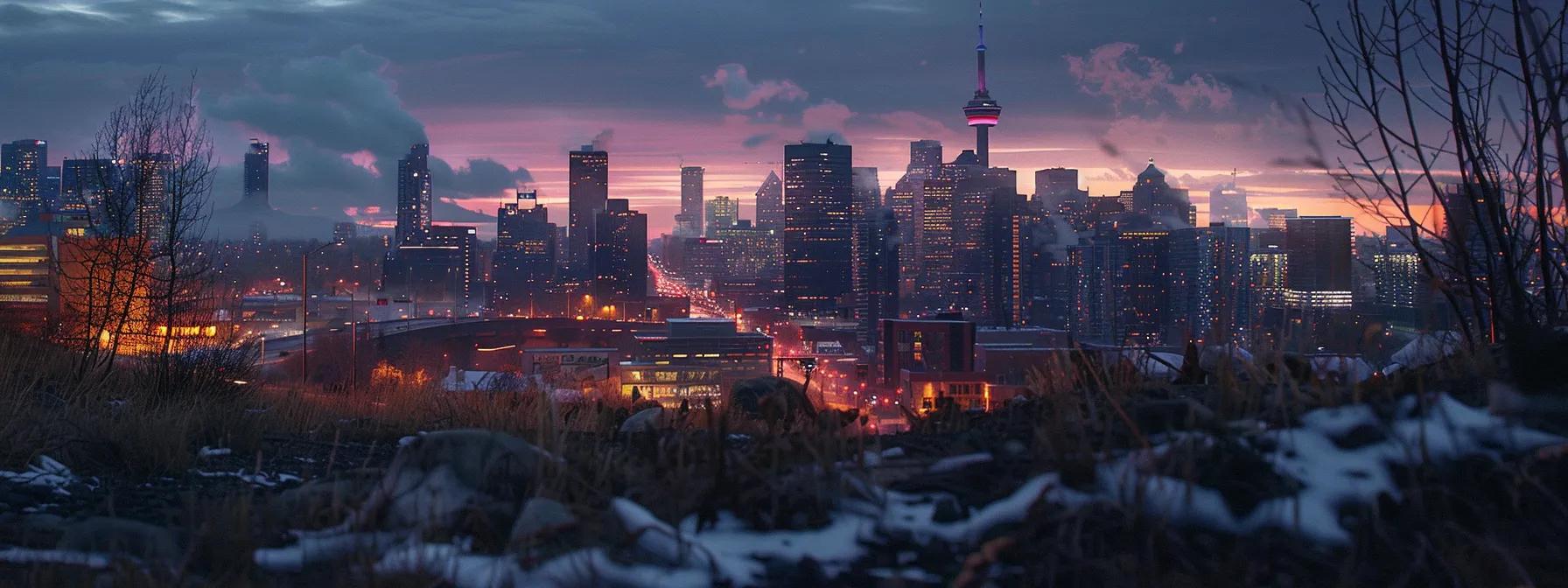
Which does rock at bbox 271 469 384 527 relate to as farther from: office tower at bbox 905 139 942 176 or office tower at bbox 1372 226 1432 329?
office tower at bbox 905 139 942 176

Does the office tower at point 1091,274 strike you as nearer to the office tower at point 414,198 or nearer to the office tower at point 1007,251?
the office tower at point 1007,251

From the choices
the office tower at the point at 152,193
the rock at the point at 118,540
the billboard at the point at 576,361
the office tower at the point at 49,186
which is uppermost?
the office tower at the point at 49,186

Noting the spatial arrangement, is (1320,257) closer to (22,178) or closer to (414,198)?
(22,178)

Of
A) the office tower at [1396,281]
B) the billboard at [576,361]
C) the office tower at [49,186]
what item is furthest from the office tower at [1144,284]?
the office tower at [49,186]

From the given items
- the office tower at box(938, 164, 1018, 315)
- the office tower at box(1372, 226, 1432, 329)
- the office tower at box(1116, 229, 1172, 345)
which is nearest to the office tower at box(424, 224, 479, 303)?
the office tower at box(938, 164, 1018, 315)

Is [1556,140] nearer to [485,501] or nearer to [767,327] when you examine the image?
[485,501]

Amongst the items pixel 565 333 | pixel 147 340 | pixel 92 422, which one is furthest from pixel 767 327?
pixel 92 422
